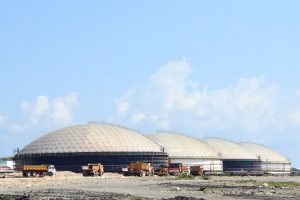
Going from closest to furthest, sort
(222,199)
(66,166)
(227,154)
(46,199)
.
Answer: (46,199), (222,199), (66,166), (227,154)

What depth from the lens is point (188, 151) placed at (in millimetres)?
161500

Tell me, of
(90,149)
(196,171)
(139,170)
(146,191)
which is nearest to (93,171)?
(139,170)

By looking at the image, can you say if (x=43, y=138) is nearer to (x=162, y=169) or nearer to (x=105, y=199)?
(x=162, y=169)

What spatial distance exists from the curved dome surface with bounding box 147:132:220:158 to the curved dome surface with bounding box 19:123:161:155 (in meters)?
13.5

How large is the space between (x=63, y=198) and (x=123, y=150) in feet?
296

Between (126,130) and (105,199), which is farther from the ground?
(126,130)

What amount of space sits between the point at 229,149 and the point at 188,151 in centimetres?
3008

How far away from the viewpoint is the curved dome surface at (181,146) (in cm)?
16000

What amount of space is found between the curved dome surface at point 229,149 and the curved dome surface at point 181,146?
10987mm

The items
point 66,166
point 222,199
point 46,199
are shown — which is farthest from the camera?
point 66,166

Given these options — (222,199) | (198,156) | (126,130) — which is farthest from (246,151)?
(222,199)

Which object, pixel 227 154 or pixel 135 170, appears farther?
pixel 227 154

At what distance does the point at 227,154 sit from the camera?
604 ft

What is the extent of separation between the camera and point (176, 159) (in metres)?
158
